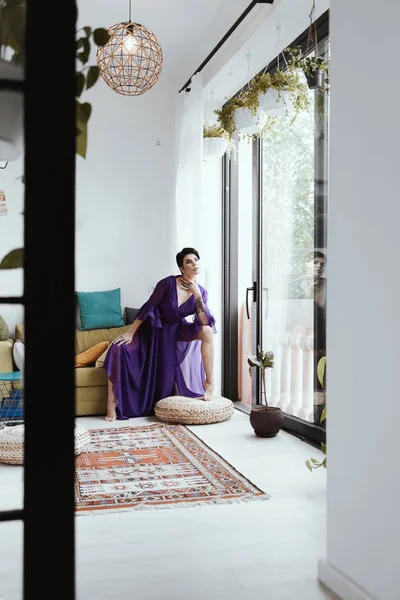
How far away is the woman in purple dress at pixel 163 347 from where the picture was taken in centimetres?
516

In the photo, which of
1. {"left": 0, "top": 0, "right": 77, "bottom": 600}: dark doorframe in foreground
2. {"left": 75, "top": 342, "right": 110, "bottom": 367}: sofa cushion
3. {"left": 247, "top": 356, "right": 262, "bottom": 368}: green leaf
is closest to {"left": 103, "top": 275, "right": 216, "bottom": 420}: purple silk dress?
{"left": 75, "top": 342, "right": 110, "bottom": 367}: sofa cushion

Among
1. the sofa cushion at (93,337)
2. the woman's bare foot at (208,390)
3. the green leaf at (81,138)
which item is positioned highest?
the green leaf at (81,138)

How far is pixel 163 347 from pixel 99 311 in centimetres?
88

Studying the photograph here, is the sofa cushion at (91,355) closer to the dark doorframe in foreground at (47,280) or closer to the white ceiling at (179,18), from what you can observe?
the white ceiling at (179,18)

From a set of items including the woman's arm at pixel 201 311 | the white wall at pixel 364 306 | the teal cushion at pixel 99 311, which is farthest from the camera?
the teal cushion at pixel 99 311

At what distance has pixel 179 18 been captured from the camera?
17.2 ft

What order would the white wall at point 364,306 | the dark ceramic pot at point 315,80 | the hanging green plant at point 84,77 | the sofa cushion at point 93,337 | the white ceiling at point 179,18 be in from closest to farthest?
1. the hanging green plant at point 84,77
2. the white wall at point 364,306
3. the dark ceramic pot at point 315,80
4. the white ceiling at point 179,18
5. the sofa cushion at point 93,337

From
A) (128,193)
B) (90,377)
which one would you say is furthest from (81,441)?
(128,193)

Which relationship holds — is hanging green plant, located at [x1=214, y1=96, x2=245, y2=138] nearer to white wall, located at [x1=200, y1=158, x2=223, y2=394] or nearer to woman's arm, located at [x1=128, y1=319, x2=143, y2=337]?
white wall, located at [x1=200, y1=158, x2=223, y2=394]

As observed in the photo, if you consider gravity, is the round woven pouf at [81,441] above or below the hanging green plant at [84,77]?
Answer: below

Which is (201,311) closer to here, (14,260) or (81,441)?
(81,441)

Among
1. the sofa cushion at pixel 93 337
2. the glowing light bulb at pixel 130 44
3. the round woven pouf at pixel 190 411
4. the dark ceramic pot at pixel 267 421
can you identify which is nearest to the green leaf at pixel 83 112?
the dark ceramic pot at pixel 267 421

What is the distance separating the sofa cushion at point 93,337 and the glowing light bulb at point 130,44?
240cm

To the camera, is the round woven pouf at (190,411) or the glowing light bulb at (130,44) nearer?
the glowing light bulb at (130,44)
